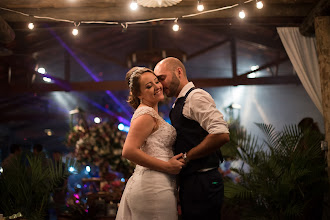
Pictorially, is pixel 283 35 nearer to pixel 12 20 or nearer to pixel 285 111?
pixel 285 111

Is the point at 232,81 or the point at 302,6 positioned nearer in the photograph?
the point at 302,6

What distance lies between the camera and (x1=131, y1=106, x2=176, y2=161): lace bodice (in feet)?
9.62

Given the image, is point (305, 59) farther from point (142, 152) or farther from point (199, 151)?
point (142, 152)

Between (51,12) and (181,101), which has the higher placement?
(51,12)

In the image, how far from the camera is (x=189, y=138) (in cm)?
294

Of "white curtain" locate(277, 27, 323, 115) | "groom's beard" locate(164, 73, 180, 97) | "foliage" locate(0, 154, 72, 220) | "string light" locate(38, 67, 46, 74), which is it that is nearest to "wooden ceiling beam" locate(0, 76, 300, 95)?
"string light" locate(38, 67, 46, 74)

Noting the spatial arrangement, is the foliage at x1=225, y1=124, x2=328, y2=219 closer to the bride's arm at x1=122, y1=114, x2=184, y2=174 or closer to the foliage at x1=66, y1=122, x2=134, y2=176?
the foliage at x1=66, y1=122, x2=134, y2=176

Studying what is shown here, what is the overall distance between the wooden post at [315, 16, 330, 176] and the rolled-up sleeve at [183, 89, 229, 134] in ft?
10.7

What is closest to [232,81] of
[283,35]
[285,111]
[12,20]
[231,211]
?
[285,111]

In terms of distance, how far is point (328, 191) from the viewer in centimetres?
532

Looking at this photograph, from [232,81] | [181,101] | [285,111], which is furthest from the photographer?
[232,81]

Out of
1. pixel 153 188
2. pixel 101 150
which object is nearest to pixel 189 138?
pixel 153 188

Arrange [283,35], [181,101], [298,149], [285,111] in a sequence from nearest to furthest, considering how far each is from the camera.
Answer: [181,101]
[298,149]
[283,35]
[285,111]

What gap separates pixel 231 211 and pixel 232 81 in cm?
404
